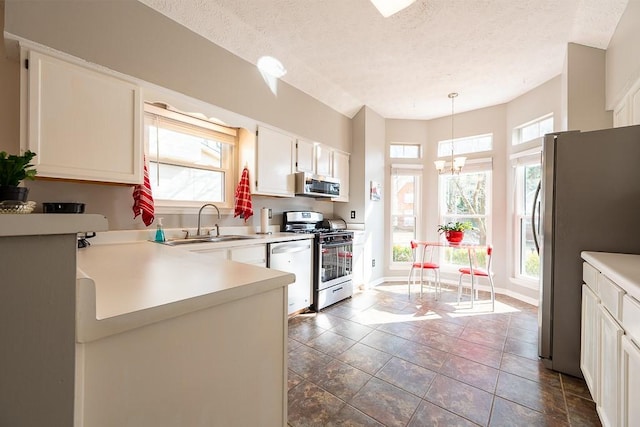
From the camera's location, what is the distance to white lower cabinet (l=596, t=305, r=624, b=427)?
1.25 m

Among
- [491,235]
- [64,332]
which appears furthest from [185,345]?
[491,235]

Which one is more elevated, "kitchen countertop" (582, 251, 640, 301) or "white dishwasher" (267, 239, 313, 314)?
"kitchen countertop" (582, 251, 640, 301)

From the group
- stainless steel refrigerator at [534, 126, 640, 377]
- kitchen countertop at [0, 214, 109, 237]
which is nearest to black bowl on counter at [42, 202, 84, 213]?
kitchen countertop at [0, 214, 109, 237]

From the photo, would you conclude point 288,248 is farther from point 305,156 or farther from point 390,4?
point 390,4

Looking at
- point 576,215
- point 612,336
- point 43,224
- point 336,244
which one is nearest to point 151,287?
point 43,224

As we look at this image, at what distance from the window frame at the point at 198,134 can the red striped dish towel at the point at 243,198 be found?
23 cm

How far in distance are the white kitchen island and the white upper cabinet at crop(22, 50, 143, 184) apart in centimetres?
106

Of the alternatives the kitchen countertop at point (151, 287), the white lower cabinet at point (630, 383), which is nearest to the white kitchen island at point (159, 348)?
the kitchen countertop at point (151, 287)

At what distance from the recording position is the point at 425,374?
2016 millimetres

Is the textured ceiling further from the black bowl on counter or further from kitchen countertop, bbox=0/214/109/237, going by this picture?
kitchen countertop, bbox=0/214/109/237

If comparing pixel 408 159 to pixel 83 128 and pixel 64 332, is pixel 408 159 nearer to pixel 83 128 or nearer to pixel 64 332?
pixel 83 128

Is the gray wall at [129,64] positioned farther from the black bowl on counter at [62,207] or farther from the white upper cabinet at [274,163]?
the black bowl on counter at [62,207]

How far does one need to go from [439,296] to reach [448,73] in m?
3.02

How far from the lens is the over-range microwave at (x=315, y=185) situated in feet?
11.3
